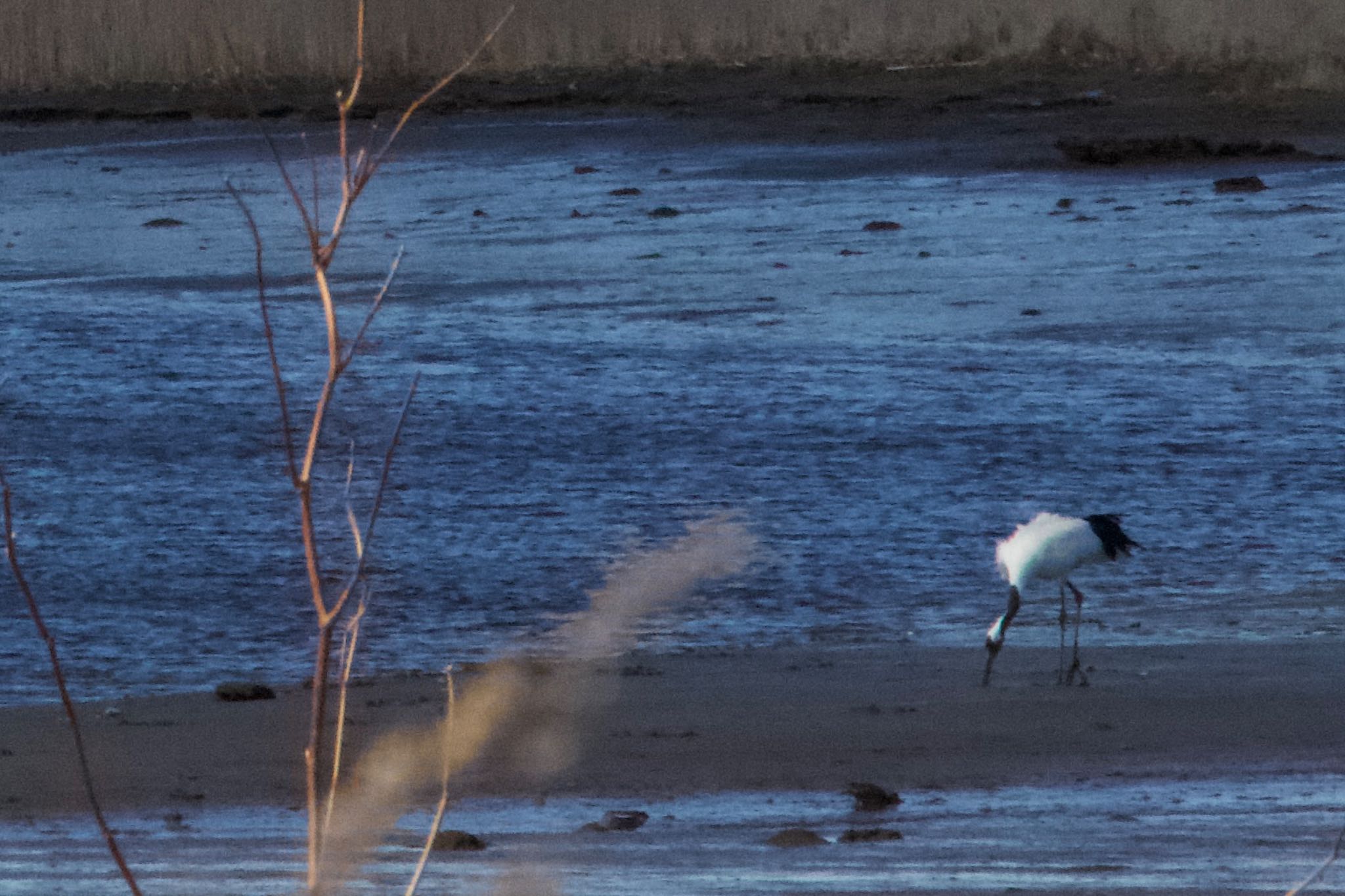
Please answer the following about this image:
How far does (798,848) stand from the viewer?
5945 mm

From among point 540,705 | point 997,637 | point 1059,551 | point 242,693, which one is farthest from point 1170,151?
point 242,693

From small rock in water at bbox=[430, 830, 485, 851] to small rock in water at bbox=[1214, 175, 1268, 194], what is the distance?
56.3 ft

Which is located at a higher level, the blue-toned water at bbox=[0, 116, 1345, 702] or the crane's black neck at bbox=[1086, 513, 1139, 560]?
the crane's black neck at bbox=[1086, 513, 1139, 560]

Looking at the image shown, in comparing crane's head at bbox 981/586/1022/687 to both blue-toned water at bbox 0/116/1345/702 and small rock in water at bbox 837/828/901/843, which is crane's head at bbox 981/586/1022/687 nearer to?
blue-toned water at bbox 0/116/1345/702

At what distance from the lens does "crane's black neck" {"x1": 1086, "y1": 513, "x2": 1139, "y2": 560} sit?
8.68m

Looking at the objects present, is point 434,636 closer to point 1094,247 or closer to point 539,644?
point 539,644

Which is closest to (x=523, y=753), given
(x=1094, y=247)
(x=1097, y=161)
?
(x=1094, y=247)

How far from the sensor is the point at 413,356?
15.5 m

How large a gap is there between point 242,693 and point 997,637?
7.09ft

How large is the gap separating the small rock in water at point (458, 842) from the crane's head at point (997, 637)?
2.29 metres

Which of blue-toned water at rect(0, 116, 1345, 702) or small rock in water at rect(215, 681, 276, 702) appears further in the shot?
blue-toned water at rect(0, 116, 1345, 702)

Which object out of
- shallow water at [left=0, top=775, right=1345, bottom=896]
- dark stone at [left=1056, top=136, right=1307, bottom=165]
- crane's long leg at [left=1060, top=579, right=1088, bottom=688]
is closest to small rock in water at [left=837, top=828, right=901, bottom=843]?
shallow water at [left=0, top=775, right=1345, bottom=896]

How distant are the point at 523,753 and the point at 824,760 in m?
0.77

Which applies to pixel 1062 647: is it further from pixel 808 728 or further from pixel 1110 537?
pixel 808 728
